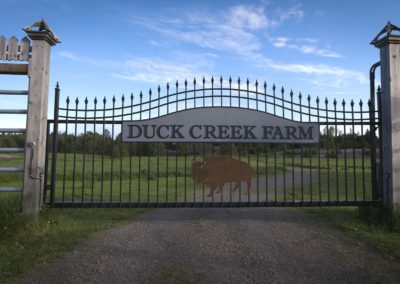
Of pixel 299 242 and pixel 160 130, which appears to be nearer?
pixel 299 242

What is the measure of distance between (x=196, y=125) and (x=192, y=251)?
7.77 ft

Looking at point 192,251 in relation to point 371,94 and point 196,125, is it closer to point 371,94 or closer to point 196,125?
point 196,125

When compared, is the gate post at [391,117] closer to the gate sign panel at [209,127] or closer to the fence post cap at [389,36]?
the fence post cap at [389,36]

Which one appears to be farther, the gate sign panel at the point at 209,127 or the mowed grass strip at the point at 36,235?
the gate sign panel at the point at 209,127

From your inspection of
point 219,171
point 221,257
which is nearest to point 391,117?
point 219,171

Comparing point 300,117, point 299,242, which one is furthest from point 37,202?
point 300,117

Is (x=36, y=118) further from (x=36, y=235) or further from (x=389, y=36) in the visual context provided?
(x=389, y=36)

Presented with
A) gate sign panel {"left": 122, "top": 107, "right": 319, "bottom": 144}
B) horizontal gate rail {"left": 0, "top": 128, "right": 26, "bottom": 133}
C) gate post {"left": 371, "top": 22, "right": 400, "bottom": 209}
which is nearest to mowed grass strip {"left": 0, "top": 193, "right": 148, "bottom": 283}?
horizontal gate rail {"left": 0, "top": 128, "right": 26, "bottom": 133}

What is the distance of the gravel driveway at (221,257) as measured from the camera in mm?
3763

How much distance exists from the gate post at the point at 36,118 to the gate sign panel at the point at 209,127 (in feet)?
4.68

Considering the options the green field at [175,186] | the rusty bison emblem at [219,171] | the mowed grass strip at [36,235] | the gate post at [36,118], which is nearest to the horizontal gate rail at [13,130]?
the gate post at [36,118]

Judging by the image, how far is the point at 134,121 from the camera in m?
6.16

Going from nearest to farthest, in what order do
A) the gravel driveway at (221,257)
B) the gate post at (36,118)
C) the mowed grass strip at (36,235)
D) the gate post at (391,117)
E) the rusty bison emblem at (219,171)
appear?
the gravel driveway at (221,257), the mowed grass strip at (36,235), the gate post at (36,118), the gate post at (391,117), the rusty bison emblem at (219,171)

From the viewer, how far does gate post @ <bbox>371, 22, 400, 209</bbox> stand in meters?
6.09
